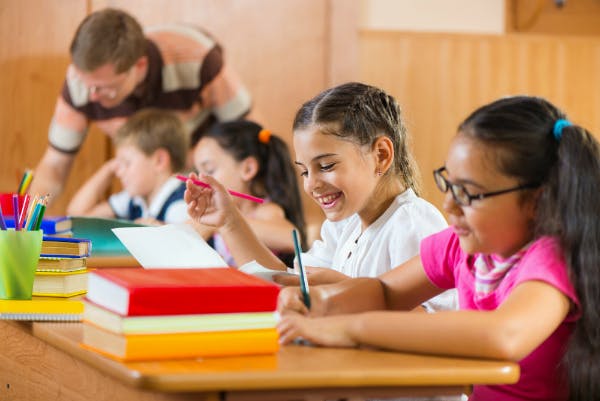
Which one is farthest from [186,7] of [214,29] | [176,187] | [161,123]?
[176,187]

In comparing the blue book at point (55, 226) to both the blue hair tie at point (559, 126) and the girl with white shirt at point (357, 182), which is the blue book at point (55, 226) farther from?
the blue hair tie at point (559, 126)

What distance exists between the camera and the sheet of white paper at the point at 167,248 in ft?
4.74

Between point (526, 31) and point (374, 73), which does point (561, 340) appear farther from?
point (526, 31)

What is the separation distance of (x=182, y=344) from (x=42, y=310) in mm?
407

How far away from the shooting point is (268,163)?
10.3 feet

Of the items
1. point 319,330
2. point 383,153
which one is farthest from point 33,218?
point 383,153

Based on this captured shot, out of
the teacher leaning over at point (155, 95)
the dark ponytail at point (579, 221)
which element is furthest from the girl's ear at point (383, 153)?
the teacher leaning over at point (155, 95)

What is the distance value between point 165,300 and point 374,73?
10.1ft

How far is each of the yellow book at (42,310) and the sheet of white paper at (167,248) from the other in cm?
12

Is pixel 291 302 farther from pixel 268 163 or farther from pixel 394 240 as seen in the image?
pixel 268 163

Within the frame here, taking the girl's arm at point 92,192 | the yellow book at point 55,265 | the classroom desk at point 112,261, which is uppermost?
the yellow book at point 55,265

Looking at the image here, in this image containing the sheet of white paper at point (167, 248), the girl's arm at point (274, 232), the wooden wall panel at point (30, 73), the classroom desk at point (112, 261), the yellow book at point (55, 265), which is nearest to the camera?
the sheet of white paper at point (167, 248)

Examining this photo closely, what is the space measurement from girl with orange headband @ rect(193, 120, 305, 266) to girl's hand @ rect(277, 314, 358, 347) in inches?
70.8

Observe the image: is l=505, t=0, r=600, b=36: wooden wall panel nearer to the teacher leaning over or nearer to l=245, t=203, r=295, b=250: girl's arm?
the teacher leaning over
